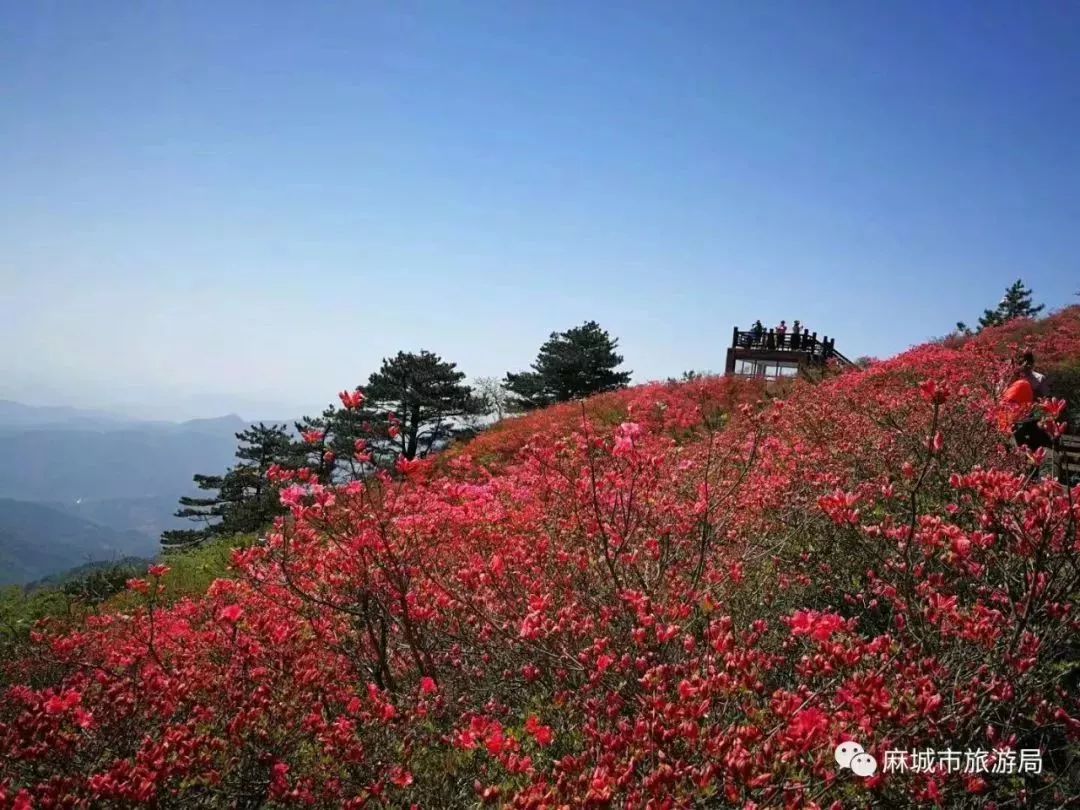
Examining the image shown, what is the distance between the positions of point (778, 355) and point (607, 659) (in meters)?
17.5

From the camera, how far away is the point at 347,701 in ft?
10.6

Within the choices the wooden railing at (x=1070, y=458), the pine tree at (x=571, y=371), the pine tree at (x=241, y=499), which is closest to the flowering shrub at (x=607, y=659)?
the wooden railing at (x=1070, y=458)

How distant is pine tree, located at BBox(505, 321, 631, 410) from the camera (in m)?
28.5

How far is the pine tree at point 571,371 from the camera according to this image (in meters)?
28.5

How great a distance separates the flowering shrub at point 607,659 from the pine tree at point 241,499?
54.4 feet

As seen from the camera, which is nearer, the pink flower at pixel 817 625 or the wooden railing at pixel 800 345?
the pink flower at pixel 817 625

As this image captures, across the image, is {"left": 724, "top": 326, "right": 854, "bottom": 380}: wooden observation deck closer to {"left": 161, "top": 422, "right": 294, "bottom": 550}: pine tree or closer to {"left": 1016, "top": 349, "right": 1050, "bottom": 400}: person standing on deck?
{"left": 1016, "top": 349, "right": 1050, "bottom": 400}: person standing on deck

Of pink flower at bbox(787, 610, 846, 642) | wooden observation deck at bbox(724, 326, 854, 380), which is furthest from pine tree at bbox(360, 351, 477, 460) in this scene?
pink flower at bbox(787, 610, 846, 642)

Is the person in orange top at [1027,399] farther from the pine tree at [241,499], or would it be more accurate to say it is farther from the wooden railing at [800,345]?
→ the pine tree at [241,499]

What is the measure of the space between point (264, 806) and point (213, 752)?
0.35 metres

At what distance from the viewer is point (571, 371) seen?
2875 cm

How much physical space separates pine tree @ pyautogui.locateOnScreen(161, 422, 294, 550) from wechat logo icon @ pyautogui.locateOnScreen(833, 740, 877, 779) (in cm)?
1941

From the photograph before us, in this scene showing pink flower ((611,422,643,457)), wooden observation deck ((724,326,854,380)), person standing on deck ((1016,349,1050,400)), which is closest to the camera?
pink flower ((611,422,643,457))

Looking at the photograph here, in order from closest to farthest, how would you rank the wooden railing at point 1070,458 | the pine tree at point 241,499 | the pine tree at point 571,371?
the wooden railing at point 1070,458, the pine tree at point 241,499, the pine tree at point 571,371
